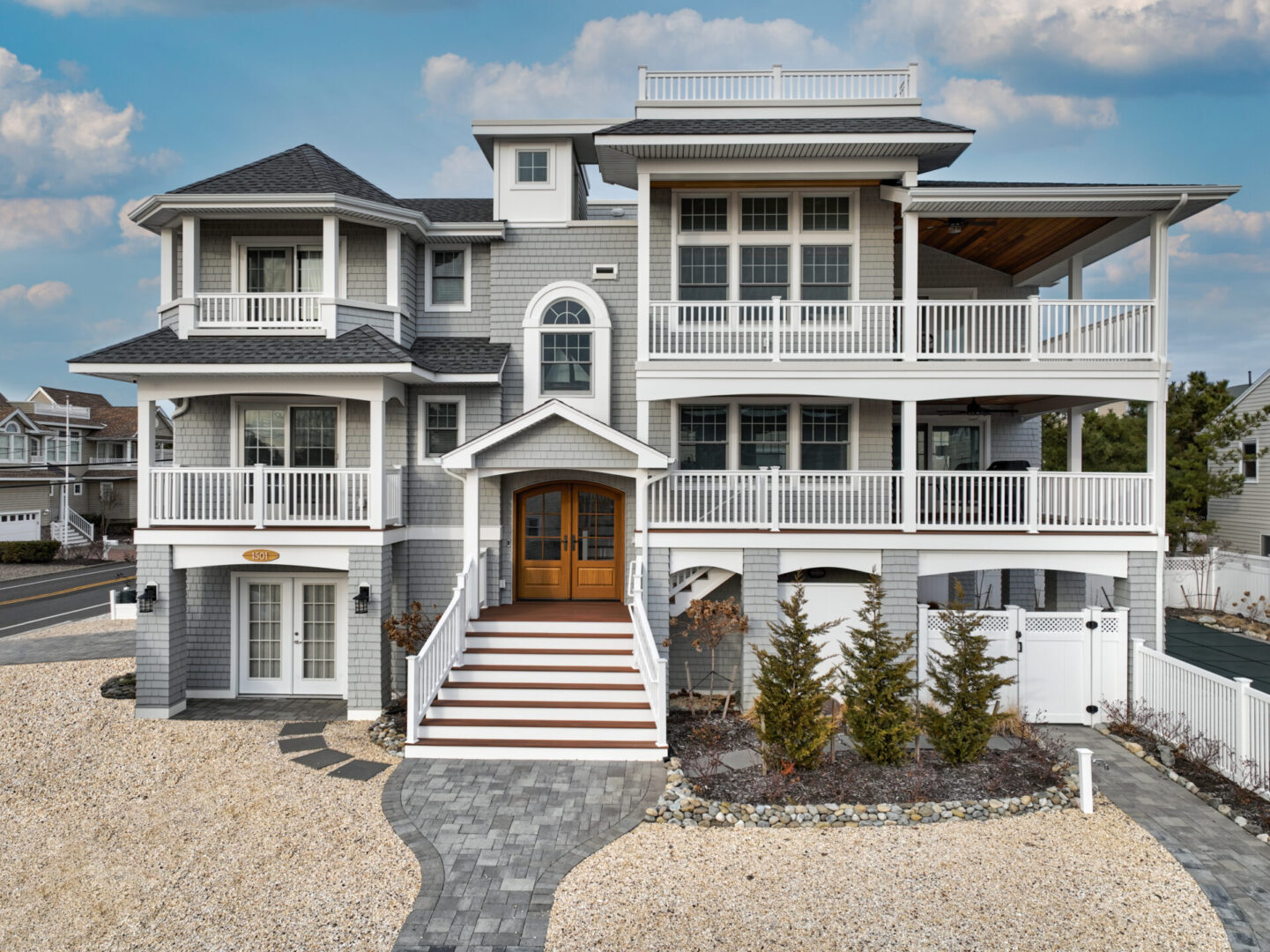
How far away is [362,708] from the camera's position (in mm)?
10820

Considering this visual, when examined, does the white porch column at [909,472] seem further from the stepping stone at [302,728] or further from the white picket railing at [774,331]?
the stepping stone at [302,728]

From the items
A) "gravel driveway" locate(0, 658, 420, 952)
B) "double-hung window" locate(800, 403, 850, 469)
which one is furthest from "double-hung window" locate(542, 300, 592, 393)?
"gravel driveway" locate(0, 658, 420, 952)

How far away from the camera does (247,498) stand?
11570 millimetres

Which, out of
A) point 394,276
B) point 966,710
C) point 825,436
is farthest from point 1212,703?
point 394,276

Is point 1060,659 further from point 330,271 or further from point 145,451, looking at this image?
point 145,451

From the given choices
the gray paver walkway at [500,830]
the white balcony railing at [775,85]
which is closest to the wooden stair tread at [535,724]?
the gray paver walkway at [500,830]

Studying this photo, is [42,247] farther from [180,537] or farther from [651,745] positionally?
[651,745]

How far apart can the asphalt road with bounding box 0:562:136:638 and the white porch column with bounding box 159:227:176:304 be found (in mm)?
11432

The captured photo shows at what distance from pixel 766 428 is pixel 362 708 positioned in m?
8.53

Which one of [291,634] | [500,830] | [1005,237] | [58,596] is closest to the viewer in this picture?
[500,830]

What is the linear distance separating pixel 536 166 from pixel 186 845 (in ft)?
38.6

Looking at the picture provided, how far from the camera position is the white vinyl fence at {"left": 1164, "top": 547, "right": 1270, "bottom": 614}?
57.3ft

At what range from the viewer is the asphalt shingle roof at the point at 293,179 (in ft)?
37.9

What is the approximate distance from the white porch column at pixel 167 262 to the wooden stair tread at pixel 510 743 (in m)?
9.50
